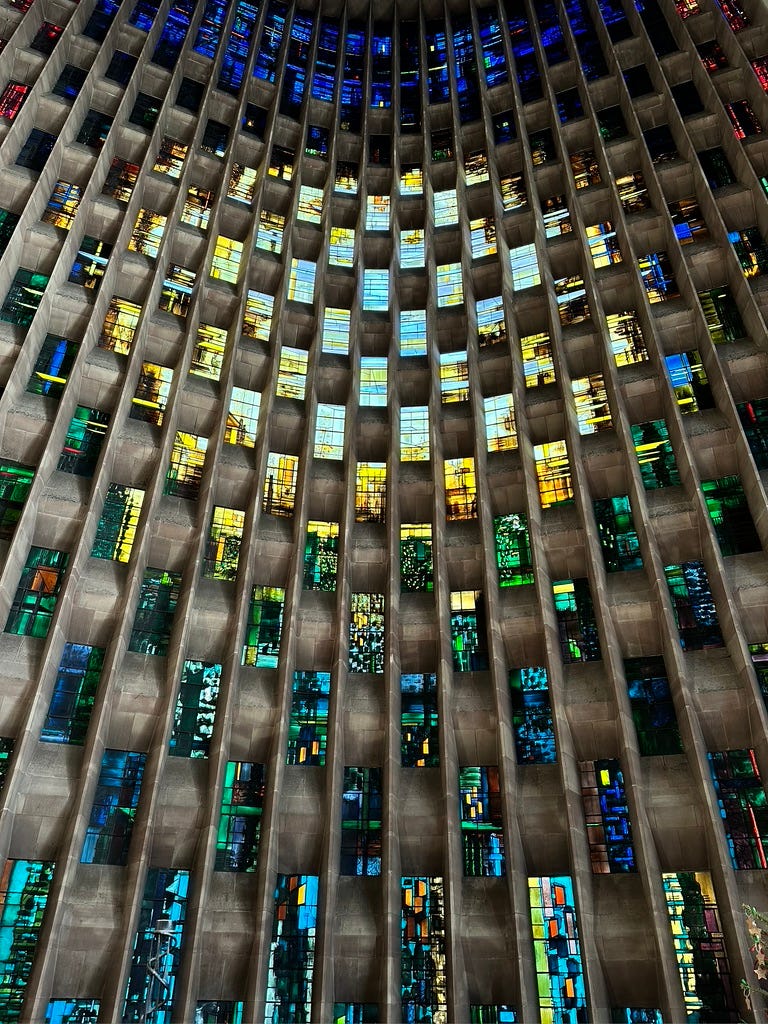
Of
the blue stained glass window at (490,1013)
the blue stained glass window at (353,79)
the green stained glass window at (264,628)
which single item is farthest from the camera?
the blue stained glass window at (353,79)

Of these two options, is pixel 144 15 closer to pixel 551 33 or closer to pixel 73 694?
pixel 551 33

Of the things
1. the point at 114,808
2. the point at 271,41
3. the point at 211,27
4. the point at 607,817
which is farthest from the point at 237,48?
the point at 607,817

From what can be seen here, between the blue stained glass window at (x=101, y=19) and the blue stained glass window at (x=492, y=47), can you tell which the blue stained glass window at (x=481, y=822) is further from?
the blue stained glass window at (x=101, y=19)

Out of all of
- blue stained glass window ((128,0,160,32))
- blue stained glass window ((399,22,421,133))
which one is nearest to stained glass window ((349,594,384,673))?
blue stained glass window ((399,22,421,133))

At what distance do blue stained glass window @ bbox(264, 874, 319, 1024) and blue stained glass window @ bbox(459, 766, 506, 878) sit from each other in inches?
140

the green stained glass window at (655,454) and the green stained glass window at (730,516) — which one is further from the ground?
the green stained glass window at (655,454)

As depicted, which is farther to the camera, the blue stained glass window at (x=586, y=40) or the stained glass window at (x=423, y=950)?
the blue stained glass window at (x=586, y=40)

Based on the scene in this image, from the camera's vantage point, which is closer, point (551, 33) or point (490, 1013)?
point (490, 1013)

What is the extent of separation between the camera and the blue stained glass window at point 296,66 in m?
29.9

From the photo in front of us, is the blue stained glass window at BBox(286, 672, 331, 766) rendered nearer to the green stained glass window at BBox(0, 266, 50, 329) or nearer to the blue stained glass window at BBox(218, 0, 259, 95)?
the green stained glass window at BBox(0, 266, 50, 329)

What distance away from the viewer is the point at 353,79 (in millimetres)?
31453

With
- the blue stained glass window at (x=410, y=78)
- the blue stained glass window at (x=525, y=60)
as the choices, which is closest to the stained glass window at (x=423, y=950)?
the blue stained glass window at (x=410, y=78)

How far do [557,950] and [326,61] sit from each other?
30.7 metres

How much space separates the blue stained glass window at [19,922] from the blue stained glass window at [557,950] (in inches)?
407
